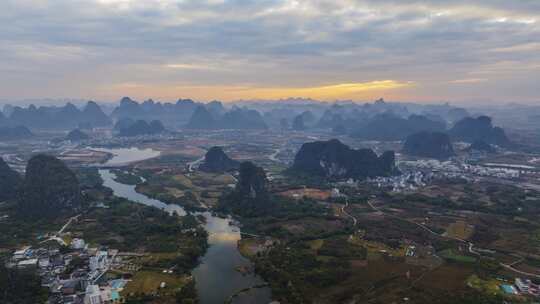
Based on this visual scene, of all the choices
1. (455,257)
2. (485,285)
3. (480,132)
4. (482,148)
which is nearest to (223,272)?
(485,285)

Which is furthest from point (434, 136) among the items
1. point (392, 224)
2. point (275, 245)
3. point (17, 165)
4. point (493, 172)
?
point (17, 165)

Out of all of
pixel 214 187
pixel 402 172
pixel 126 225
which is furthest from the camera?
pixel 402 172

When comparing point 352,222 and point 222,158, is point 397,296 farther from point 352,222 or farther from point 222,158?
point 222,158

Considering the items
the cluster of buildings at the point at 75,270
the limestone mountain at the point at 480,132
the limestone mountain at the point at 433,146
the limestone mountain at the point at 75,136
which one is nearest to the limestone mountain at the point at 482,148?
the limestone mountain at the point at 433,146

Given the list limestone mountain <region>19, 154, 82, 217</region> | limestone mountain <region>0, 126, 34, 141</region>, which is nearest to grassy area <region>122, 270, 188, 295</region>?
limestone mountain <region>19, 154, 82, 217</region>

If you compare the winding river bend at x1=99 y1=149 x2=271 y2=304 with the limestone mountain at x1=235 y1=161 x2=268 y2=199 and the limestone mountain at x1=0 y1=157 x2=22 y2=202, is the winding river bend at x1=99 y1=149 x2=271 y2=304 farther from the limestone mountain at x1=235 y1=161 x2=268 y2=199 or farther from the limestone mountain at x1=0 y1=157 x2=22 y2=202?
the limestone mountain at x1=0 y1=157 x2=22 y2=202
